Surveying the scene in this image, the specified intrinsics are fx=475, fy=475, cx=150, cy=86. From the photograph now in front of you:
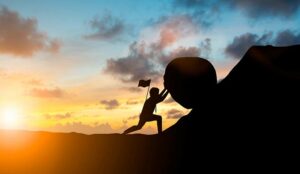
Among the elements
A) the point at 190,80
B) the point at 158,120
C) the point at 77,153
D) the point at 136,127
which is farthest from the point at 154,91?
the point at 190,80

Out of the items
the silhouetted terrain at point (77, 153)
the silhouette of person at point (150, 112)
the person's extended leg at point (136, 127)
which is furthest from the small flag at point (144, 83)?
the silhouetted terrain at point (77, 153)

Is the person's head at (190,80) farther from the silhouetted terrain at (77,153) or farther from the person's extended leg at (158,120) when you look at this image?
the person's extended leg at (158,120)

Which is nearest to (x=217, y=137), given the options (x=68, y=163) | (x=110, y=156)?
(x=110, y=156)

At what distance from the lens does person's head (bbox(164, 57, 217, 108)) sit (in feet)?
29.4

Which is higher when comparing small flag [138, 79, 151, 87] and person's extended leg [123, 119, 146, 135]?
small flag [138, 79, 151, 87]

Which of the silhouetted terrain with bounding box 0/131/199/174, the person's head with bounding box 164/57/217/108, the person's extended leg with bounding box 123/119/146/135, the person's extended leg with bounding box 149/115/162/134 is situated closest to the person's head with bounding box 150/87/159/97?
the person's extended leg with bounding box 149/115/162/134

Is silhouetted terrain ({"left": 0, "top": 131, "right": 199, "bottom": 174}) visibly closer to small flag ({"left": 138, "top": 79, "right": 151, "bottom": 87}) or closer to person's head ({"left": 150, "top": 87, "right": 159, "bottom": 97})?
small flag ({"left": 138, "top": 79, "right": 151, "bottom": 87})

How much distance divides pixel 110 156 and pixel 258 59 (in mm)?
5401

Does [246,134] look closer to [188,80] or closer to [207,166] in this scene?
[207,166]

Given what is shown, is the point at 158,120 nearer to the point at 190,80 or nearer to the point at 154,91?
the point at 154,91

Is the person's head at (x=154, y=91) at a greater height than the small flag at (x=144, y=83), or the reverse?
the small flag at (x=144, y=83)

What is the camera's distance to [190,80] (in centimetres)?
905

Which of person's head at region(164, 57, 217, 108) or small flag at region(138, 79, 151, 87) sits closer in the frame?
person's head at region(164, 57, 217, 108)

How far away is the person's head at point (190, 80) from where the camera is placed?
895 cm
